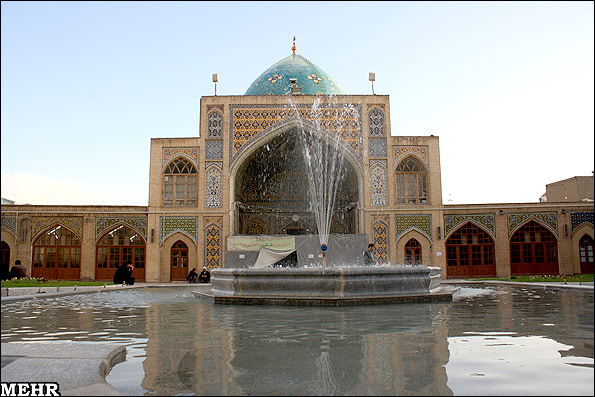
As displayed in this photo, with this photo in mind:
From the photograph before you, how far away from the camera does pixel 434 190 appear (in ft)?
64.4

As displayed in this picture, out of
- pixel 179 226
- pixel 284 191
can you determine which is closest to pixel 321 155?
pixel 284 191

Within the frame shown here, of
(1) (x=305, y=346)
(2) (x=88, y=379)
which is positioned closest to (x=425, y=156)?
(1) (x=305, y=346)

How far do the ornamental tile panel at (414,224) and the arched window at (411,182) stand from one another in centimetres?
61

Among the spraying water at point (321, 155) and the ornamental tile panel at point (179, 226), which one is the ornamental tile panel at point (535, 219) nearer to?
the spraying water at point (321, 155)

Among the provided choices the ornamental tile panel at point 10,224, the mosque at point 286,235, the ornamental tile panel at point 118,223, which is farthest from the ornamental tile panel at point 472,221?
the ornamental tile panel at point 10,224

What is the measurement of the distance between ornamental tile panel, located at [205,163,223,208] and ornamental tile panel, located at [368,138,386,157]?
19.2 feet

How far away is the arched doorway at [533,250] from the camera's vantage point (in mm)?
19656

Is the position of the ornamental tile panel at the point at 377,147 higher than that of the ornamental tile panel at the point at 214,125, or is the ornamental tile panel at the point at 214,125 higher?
the ornamental tile panel at the point at 214,125

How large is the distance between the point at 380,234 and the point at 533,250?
19.6ft

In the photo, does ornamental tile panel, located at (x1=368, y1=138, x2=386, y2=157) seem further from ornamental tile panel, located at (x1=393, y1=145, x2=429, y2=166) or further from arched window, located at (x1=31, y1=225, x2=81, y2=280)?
arched window, located at (x1=31, y1=225, x2=81, y2=280)

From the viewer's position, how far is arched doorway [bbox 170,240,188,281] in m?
19.4

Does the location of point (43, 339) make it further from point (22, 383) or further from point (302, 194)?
point (302, 194)

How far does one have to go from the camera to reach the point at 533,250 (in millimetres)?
19766

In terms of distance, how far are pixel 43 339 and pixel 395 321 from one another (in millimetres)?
3000
